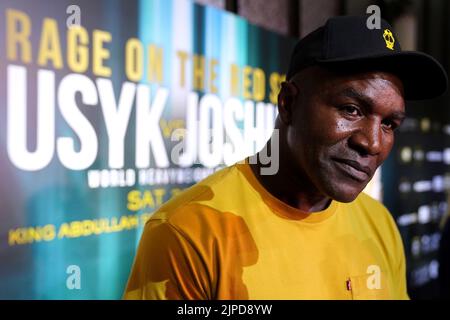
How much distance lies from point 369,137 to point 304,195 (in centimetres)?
21

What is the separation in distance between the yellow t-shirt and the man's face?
135 millimetres

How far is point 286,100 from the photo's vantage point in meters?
1.22

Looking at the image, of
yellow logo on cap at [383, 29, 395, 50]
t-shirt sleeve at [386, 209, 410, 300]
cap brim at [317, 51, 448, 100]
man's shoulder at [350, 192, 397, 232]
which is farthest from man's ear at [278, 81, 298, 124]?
t-shirt sleeve at [386, 209, 410, 300]

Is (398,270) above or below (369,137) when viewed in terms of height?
A: below

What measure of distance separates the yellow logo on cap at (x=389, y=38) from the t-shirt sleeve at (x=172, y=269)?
562 millimetres

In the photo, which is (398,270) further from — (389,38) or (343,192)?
(389,38)

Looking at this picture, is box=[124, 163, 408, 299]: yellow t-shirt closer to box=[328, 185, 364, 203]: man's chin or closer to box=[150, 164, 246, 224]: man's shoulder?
box=[150, 164, 246, 224]: man's shoulder

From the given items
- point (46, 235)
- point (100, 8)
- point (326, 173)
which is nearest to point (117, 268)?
point (46, 235)

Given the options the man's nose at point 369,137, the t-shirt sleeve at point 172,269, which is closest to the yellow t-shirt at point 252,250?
the t-shirt sleeve at point 172,269

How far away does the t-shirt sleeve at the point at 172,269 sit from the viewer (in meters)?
1.05

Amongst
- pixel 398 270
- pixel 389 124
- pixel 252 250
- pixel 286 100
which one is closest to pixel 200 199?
pixel 252 250

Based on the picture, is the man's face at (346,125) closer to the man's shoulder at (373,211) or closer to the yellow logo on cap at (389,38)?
the yellow logo on cap at (389,38)
